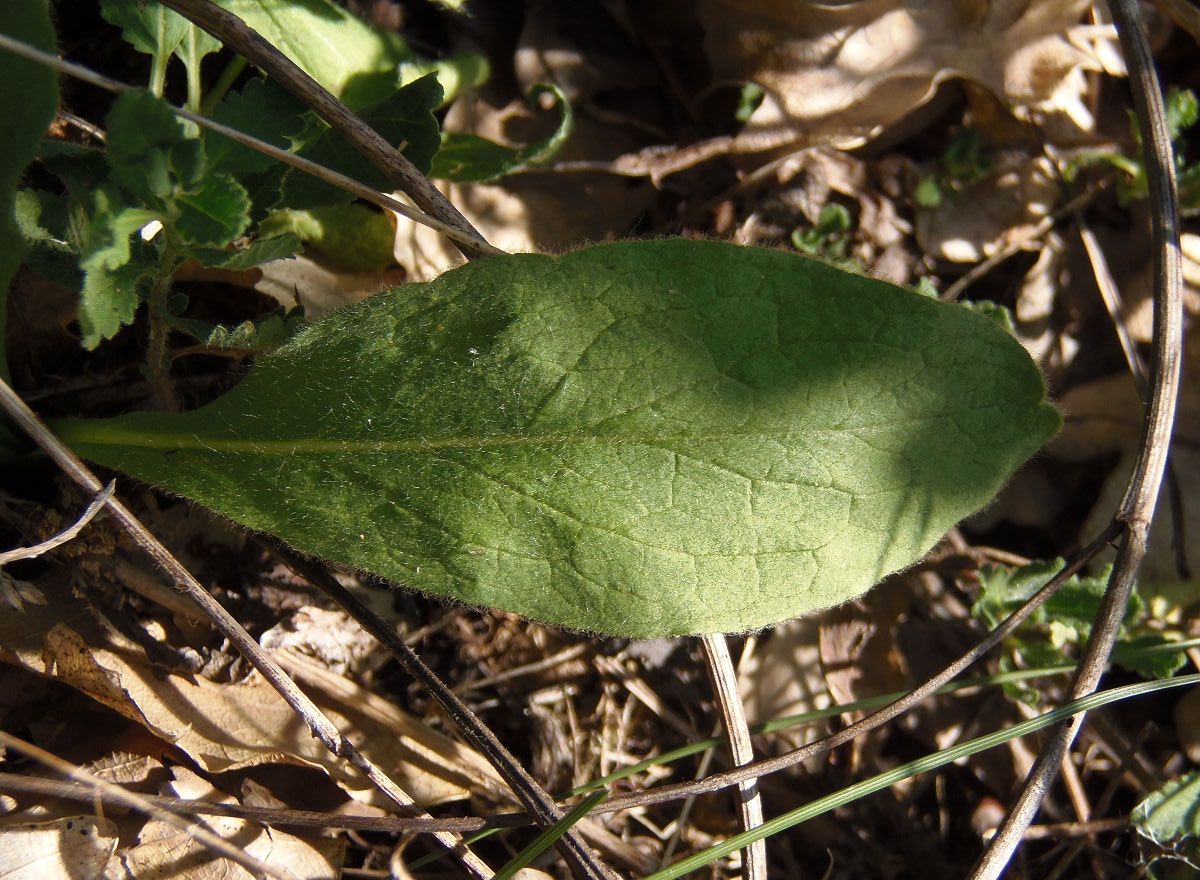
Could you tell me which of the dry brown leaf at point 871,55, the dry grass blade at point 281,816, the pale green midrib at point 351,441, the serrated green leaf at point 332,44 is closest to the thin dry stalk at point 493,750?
the dry grass blade at point 281,816

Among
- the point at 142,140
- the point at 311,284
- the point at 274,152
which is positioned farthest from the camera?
the point at 311,284

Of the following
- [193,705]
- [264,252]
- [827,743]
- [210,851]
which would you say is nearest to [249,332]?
[264,252]

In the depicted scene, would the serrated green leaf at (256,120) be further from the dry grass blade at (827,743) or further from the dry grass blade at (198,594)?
the dry grass blade at (827,743)

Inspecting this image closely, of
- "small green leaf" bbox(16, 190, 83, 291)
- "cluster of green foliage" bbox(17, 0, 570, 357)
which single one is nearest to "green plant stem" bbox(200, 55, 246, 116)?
"cluster of green foliage" bbox(17, 0, 570, 357)

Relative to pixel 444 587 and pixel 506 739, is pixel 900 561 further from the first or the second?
pixel 506 739

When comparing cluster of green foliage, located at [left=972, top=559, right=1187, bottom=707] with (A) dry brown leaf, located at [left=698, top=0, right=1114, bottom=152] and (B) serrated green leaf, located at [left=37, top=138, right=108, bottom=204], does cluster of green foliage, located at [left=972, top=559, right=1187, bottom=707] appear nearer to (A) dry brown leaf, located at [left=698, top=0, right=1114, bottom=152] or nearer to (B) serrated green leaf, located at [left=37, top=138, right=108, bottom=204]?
(A) dry brown leaf, located at [left=698, top=0, right=1114, bottom=152]

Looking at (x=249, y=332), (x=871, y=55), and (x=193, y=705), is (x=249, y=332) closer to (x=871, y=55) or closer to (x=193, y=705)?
(x=193, y=705)
